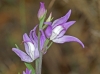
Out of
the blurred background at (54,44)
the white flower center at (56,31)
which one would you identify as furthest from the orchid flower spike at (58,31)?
the blurred background at (54,44)

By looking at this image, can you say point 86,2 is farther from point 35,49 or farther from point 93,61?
point 35,49

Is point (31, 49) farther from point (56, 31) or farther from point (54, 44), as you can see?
point (54, 44)

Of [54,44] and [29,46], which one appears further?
[54,44]

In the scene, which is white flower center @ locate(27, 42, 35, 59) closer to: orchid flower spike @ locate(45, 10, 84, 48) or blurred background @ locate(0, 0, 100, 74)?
orchid flower spike @ locate(45, 10, 84, 48)

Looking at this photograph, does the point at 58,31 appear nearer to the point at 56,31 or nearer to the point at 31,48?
the point at 56,31

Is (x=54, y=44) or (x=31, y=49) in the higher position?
(x=54, y=44)

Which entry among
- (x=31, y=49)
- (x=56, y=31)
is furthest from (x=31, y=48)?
(x=56, y=31)

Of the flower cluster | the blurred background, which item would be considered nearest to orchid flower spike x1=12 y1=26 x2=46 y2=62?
the flower cluster

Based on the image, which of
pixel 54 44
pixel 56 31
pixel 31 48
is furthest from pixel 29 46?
pixel 54 44

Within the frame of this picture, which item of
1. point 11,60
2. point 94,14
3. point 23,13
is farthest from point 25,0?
point 94,14
